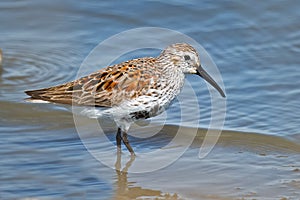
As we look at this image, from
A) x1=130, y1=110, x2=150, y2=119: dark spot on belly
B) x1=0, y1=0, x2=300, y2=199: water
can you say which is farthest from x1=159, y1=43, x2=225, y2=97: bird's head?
x1=0, y1=0, x2=300, y2=199: water

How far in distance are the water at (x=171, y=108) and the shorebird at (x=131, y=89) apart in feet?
2.08

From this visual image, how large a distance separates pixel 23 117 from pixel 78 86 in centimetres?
140

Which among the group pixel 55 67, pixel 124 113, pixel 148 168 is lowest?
pixel 148 168

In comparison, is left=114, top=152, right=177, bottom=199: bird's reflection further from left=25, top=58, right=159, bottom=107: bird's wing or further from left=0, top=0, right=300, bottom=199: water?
left=25, top=58, right=159, bottom=107: bird's wing

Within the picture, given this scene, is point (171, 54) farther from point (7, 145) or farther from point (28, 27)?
point (28, 27)

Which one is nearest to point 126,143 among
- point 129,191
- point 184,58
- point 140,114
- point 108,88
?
point 140,114

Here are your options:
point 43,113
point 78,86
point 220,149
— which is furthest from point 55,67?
point 220,149

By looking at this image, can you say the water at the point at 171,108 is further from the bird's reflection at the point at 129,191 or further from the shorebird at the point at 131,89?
the shorebird at the point at 131,89

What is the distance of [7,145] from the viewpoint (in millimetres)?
8398

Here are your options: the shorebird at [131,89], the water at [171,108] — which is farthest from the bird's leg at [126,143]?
the water at [171,108]

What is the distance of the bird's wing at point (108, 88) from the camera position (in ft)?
26.7

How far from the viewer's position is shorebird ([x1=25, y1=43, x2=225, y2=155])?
26.5 feet

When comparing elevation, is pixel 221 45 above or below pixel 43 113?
above

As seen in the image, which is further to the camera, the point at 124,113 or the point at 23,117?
the point at 23,117
